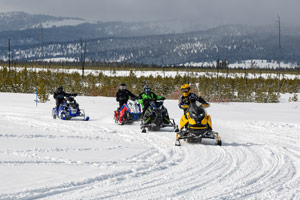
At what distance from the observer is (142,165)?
701cm

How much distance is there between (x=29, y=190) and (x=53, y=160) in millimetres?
2038

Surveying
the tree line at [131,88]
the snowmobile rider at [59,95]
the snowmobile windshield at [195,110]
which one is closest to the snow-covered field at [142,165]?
the snowmobile windshield at [195,110]

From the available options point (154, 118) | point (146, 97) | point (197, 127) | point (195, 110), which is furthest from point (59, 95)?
point (197, 127)

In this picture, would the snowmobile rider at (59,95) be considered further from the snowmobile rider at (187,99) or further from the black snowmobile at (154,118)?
the snowmobile rider at (187,99)

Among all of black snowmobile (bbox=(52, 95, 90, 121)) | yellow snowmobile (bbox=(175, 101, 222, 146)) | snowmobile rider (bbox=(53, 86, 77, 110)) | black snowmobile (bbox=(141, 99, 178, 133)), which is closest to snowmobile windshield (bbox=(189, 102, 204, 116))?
yellow snowmobile (bbox=(175, 101, 222, 146))

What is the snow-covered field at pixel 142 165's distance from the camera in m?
5.28

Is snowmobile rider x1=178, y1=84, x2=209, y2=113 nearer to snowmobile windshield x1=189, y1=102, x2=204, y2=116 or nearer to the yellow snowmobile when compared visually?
snowmobile windshield x1=189, y1=102, x2=204, y2=116

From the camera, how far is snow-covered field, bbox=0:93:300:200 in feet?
17.3

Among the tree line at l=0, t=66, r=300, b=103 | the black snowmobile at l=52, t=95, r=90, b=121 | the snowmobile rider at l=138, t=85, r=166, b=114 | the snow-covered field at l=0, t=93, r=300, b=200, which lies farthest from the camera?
the tree line at l=0, t=66, r=300, b=103

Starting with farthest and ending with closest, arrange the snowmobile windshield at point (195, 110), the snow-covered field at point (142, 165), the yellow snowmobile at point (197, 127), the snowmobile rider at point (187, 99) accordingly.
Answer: the snowmobile rider at point (187, 99) < the snowmobile windshield at point (195, 110) < the yellow snowmobile at point (197, 127) < the snow-covered field at point (142, 165)

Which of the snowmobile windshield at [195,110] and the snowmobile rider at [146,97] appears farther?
the snowmobile rider at [146,97]

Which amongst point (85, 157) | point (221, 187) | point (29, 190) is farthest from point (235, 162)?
point (29, 190)

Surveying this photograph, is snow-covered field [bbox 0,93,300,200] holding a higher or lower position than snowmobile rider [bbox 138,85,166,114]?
lower

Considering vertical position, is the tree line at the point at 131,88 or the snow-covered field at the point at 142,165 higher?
the tree line at the point at 131,88
